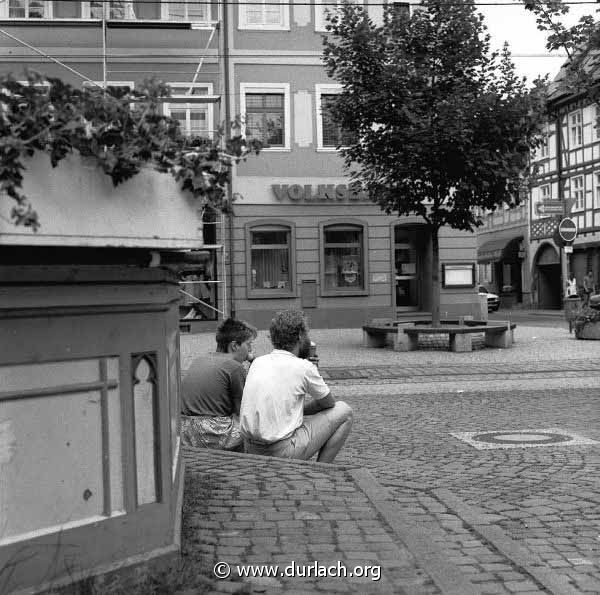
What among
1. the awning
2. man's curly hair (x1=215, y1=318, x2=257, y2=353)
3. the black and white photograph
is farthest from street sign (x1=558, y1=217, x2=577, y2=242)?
the awning

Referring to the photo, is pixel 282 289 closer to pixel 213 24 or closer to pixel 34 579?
pixel 213 24

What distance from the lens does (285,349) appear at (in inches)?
240

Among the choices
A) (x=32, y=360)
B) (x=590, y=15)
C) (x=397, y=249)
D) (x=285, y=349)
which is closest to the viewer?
(x=32, y=360)

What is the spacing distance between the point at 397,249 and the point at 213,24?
838 centimetres

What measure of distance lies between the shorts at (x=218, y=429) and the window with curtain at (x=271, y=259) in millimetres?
19688

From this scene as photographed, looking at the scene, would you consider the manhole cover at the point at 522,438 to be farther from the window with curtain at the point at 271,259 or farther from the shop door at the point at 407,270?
the shop door at the point at 407,270

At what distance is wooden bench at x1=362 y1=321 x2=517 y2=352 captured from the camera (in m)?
18.3

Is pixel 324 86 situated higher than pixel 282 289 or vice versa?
pixel 324 86

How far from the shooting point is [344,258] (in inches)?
1061

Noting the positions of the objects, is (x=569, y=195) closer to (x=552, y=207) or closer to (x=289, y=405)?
(x=552, y=207)

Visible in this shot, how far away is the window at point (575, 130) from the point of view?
147ft

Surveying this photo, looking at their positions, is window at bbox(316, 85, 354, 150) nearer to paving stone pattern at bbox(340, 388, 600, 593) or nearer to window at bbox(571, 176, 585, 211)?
paving stone pattern at bbox(340, 388, 600, 593)

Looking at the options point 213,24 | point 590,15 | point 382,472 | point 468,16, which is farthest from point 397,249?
point 382,472

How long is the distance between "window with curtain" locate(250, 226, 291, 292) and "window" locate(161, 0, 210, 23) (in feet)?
20.4
